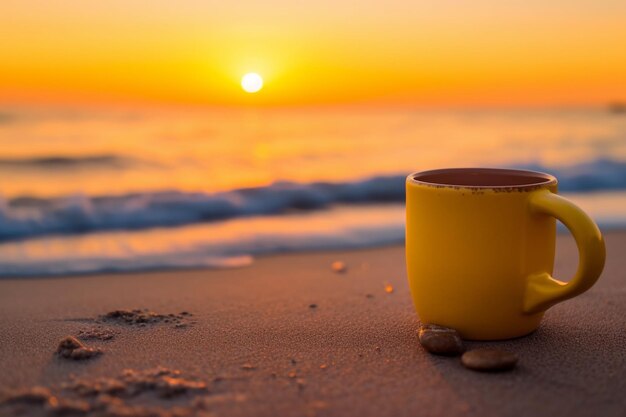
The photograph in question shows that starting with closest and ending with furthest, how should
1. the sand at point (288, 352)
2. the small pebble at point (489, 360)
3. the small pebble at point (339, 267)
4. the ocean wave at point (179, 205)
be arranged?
the sand at point (288, 352)
the small pebble at point (489, 360)
the small pebble at point (339, 267)
the ocean wave at point (179, 205)

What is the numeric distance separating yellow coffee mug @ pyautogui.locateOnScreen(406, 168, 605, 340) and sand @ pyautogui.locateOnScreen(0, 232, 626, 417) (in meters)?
0.10

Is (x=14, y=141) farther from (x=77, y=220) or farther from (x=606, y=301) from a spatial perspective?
(x=606, y=301)

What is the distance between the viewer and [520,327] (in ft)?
5.40

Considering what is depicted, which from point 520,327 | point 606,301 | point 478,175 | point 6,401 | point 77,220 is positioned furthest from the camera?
point 77,220

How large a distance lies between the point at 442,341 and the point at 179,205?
9.12 ft

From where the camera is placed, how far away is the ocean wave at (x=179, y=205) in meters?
3.58

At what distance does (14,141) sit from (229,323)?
7.54 m

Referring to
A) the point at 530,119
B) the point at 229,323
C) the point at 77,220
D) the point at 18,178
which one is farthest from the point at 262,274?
the point at 530,119

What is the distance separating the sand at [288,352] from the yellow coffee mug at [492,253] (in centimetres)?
10

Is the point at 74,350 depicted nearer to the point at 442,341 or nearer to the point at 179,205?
the point at 442,341

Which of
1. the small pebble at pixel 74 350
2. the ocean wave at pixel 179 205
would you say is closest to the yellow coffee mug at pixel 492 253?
the small pebble at pixel 74 350

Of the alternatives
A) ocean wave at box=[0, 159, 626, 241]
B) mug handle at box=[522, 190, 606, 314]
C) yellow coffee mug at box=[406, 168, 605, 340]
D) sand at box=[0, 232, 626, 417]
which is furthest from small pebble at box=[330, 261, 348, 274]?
ocean wave at box=[0, 159, 626, 241]

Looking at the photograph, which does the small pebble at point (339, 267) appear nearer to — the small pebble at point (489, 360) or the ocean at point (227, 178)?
the ocean at point (227, 178)

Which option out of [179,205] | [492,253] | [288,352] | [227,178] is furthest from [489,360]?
[227,178]
